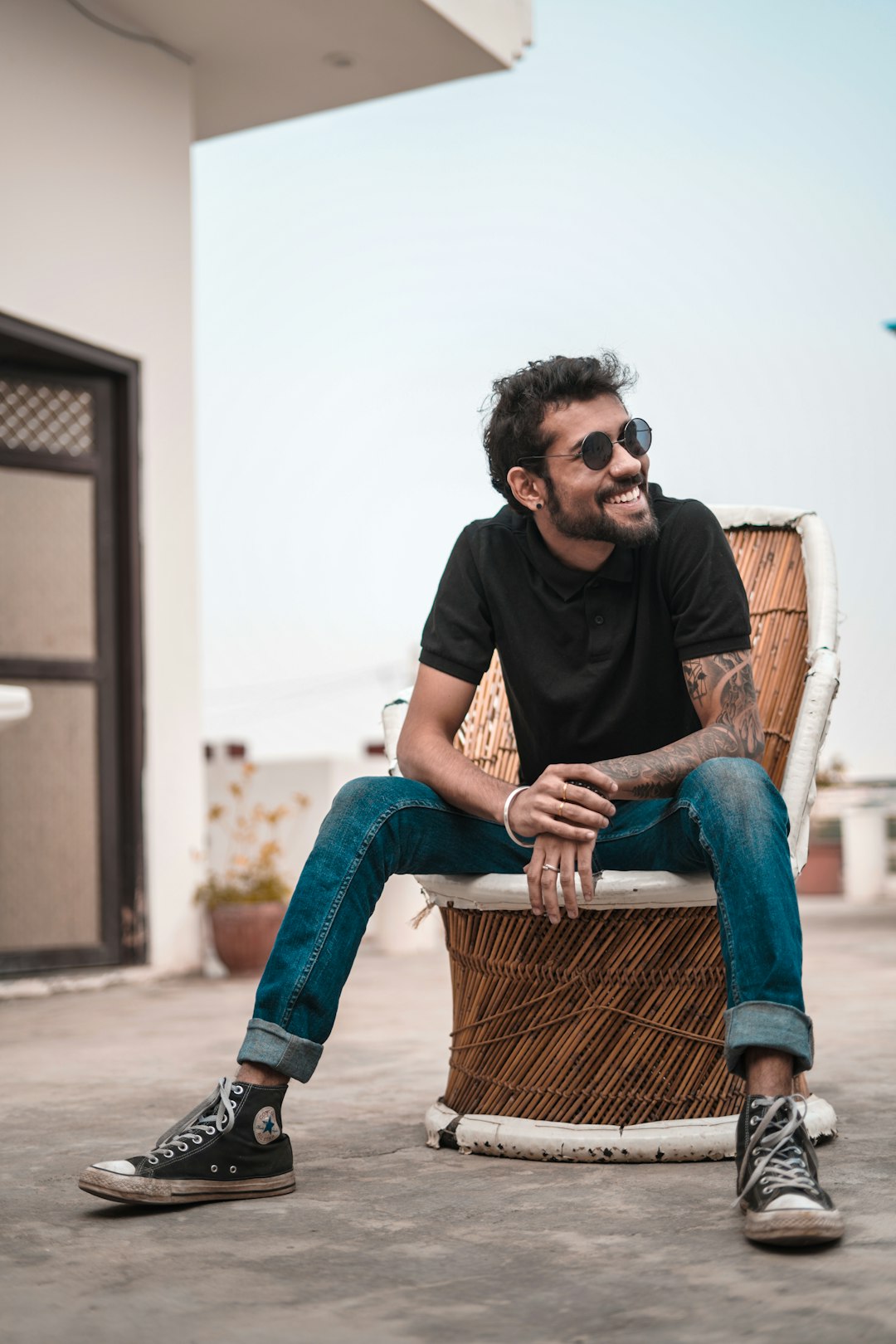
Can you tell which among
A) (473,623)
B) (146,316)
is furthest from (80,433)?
(473,623)

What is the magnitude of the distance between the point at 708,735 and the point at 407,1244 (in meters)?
0.79

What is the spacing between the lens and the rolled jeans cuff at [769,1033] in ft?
5.18

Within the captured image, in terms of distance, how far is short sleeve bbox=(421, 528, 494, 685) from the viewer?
2141mm

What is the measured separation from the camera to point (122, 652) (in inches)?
203

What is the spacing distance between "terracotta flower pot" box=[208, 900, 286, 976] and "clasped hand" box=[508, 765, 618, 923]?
11.1ft

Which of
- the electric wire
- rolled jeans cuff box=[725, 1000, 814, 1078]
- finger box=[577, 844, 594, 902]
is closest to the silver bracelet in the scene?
finger box=[577, 844, 594, 902]

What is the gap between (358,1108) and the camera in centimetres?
237

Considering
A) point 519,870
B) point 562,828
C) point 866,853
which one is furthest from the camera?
point 866,853

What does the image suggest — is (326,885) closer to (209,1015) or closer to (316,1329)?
(316,1329)

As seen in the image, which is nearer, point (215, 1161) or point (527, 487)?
point (215, 1161)

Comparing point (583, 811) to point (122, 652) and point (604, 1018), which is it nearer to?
point (604, 1018)

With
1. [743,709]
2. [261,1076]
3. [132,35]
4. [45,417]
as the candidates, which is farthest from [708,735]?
[132,35]

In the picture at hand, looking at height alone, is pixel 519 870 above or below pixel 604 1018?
above

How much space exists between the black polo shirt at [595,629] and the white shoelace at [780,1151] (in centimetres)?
67
